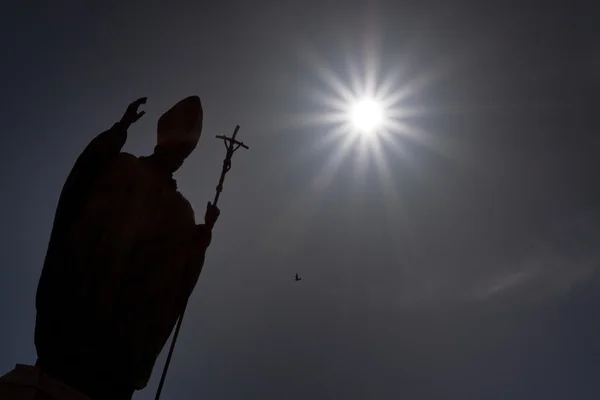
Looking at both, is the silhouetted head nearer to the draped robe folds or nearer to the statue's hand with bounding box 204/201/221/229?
the draped robe folds

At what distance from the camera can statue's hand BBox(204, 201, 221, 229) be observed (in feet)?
28.7

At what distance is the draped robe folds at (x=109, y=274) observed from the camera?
5828 millimetres

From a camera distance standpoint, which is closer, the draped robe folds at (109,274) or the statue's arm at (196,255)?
the draped robe folds at (109,274)

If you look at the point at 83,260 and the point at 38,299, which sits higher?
the point at 83,260

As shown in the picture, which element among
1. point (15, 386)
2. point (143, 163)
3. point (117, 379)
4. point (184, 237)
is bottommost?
point (15, 386)

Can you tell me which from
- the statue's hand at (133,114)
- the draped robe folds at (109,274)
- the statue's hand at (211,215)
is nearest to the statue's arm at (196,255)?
the statue's hand at (211,215)

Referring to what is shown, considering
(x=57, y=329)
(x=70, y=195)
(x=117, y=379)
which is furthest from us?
(x=70, y=195)

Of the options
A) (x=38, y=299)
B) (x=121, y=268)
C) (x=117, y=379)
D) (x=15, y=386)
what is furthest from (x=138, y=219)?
(x=15, y=386)

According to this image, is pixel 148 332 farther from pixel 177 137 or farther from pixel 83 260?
pixel 177 137

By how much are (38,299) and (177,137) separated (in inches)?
141

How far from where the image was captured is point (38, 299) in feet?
20.1

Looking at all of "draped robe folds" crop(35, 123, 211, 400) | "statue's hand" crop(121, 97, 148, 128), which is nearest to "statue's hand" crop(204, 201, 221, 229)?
"draped robe folds" crop(35, 123, 211, 400)

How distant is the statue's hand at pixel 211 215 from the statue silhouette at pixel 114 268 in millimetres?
564

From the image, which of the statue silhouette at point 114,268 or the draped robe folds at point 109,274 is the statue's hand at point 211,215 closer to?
the statue silhouette at point 114,268
